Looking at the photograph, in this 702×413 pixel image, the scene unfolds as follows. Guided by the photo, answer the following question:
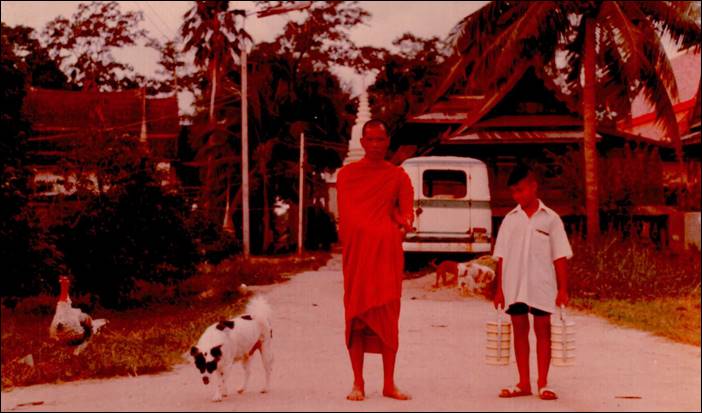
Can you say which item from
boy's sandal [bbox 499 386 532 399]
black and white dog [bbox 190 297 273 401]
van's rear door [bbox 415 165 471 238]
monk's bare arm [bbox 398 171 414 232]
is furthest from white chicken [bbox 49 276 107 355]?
van's rear door [bbox 415 165 471 238]

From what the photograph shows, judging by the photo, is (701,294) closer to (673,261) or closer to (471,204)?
(673,261)

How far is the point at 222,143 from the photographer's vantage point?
144ft

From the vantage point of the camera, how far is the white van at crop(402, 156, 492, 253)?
2116 cm

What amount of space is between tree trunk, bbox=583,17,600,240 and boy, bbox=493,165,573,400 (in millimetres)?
13745

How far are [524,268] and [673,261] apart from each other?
13434mm

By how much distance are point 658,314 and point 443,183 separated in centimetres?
921

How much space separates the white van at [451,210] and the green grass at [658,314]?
6318 mm

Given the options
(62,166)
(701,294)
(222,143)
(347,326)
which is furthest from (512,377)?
(222,143)

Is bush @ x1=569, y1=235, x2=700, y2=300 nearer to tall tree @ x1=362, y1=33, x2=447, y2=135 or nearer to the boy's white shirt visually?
the boy's white shirt

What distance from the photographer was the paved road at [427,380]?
22.1 feet

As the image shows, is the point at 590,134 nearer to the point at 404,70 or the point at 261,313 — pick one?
the point at 261,313

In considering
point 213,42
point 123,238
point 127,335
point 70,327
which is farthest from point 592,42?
point 213,42

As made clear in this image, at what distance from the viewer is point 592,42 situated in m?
Answer: 20.8

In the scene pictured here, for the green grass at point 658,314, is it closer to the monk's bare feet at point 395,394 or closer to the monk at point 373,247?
the monk's bare feet at point 395,394
